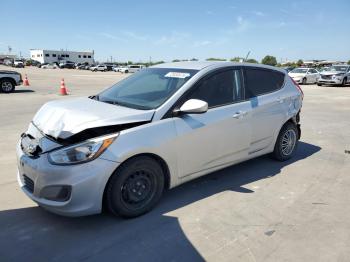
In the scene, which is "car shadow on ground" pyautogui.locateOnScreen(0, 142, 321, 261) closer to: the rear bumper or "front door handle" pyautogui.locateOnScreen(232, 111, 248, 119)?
"front door handle" pyautogui.locateOnScreen(232, 111, 248, 119)

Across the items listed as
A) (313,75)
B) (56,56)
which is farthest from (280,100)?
(56,56)

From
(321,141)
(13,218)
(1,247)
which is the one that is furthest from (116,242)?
(321,141)

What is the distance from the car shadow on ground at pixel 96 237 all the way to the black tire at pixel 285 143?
6.37 feet

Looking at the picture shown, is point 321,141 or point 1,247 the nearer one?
point 1,247

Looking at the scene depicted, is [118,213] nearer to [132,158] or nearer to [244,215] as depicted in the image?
[132,158]

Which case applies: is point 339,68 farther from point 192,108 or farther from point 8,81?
point 192,108

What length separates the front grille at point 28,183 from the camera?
3.59 m

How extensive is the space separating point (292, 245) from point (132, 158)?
72.4 inches

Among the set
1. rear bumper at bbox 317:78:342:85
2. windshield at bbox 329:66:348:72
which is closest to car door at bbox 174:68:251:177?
rear bumper at bbox 317:78:342:85

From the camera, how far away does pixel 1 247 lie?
325cm

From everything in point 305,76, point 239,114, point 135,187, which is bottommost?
point 135,187

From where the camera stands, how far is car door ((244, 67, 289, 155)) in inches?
197

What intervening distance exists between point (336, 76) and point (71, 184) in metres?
25.9

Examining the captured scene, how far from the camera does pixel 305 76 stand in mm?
27781
